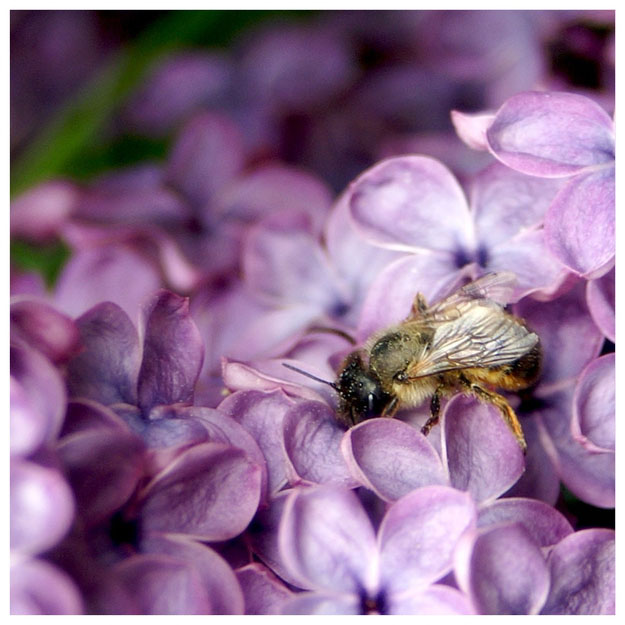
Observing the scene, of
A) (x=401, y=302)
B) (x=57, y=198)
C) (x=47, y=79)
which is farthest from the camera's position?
(x=47, y=79)

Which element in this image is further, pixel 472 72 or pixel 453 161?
pixel 472 72

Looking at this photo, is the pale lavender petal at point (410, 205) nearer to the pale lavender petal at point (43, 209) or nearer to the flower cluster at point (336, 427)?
the flower cluster at point (336, 427)

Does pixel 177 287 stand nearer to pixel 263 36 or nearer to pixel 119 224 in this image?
pixel 119 224

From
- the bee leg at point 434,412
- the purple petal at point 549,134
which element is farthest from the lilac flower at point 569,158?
the bee leg at point 434,412

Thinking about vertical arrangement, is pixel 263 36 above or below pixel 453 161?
above

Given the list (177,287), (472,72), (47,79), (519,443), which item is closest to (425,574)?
(519,443)

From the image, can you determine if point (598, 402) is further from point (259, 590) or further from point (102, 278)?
point (102, 278)

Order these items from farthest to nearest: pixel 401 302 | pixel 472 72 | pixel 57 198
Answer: pixel 472 72, pixel 57 198, pixel 401 302
